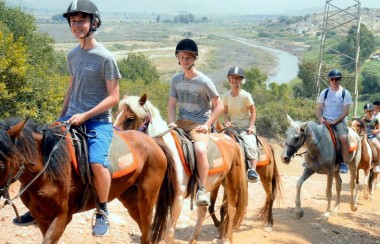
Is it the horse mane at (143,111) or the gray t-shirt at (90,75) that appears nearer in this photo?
the gray t-shirt at (90,75)

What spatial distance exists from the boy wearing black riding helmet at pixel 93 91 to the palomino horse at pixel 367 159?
7.76 meters

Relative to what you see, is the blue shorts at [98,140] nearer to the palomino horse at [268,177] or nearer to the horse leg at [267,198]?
the palomino horse at [268,177]

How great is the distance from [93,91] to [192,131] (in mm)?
1861

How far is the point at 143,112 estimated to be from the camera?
571 cm

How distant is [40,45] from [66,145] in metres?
24.1

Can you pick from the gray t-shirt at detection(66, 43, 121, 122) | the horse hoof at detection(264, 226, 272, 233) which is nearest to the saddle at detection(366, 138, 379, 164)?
the horse hoof at detection(264, 226, 272, 233)

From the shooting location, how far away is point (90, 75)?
4.21 meters

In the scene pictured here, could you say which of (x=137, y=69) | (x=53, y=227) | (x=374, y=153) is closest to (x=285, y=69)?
(x=137, y=69)

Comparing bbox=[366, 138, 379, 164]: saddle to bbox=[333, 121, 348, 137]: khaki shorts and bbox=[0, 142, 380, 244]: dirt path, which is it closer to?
bbox=[0, 142, 380, 244]: dirt path

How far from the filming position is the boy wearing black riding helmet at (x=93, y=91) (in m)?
4.06

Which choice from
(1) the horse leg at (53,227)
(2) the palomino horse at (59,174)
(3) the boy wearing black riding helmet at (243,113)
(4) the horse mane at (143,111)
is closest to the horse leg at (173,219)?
(2) the palomino horse at (59,174)

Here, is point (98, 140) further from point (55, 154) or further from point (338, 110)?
point (338, 110)

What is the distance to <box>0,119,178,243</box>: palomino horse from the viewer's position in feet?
11.8

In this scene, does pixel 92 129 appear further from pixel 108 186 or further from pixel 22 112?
pixel 22 112
